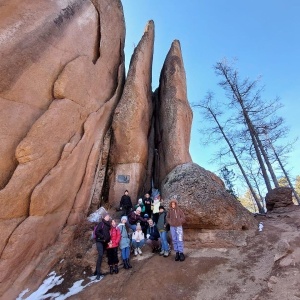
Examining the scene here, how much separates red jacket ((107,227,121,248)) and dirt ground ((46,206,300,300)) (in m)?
0.98

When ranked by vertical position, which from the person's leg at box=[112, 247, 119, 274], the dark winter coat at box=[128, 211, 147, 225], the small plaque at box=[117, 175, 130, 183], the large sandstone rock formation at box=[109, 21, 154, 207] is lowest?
the person's leg at box=[112, 247, 119, 274]

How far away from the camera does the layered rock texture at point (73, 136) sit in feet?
31.0

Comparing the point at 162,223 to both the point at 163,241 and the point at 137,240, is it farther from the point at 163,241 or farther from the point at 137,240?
the point at 137,240

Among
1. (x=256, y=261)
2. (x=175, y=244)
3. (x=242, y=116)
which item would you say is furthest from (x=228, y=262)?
(x=242, y=116)

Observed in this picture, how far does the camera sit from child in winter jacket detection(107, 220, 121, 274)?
360 inches

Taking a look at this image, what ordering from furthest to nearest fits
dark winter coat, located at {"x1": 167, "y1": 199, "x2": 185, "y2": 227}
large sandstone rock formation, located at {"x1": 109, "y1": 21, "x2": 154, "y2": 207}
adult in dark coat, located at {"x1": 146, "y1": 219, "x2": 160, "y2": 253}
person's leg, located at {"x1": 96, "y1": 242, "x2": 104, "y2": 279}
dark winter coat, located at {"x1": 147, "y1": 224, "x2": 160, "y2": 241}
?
large sandstone rock formation, located at {"x1": 109, "y1": 21, "x2": 154, "y2": 207} < dark winter coat, located at {"x1": 147, "y1": 224, "x2": 160, "y2": 241} < adult in dark coat, located at {"x1": 146, "y1": 219, "x2": 160, "y2": 253} < dark winter coat, located at {"x1": 167, "y1": 199, "x2": 185, "y2": 227} < person's leg, located at {"x1": 96, "y1": 242, "x2": 104, "y2": 279}

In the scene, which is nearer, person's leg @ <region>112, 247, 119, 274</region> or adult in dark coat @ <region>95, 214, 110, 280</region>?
person's leg @ <region>112, 247, 119, 274</region>

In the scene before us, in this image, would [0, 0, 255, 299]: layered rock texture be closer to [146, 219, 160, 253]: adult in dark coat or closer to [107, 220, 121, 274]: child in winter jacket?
[146, 219, 160, 253]: adult in dark coat

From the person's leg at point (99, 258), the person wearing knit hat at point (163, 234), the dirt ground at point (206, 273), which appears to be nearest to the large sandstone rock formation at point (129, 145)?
the dirt ground at point (206, 273)

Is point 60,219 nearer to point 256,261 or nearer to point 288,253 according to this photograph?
point 256,261

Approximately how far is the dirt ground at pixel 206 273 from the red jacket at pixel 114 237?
0.98 metres

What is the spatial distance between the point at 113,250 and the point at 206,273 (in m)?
3.51

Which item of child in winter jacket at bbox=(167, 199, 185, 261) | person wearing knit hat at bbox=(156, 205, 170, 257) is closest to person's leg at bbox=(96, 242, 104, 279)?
person wearing knit hat at bbox=(156, 205, 170, 257)

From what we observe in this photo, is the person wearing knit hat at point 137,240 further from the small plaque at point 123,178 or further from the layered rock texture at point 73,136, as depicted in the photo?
the small plaque at point 123,178
